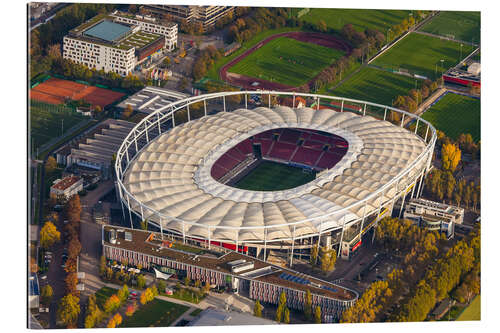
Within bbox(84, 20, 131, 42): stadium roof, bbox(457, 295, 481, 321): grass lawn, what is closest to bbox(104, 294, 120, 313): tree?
bbox(457, 295, 481, 321): grass lawn

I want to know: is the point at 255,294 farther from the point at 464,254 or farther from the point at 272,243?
the point at 464,254

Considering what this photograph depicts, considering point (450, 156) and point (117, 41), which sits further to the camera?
point (117, 41)

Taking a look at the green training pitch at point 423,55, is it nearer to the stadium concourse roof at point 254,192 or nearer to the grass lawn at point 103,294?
the stadium concourse roof at point 254,192

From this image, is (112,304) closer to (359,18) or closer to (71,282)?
(71,282)

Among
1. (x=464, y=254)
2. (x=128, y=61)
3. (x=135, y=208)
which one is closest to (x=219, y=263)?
(x=135, y=208)

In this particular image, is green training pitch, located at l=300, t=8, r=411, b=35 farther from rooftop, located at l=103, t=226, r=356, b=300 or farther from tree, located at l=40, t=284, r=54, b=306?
tree, located at l=40, t=284, r=54, b=306

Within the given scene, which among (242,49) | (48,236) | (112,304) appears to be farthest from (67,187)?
(242,49)

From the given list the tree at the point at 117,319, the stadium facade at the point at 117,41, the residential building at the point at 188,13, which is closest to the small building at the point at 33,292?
the tree at the point at 117,319
